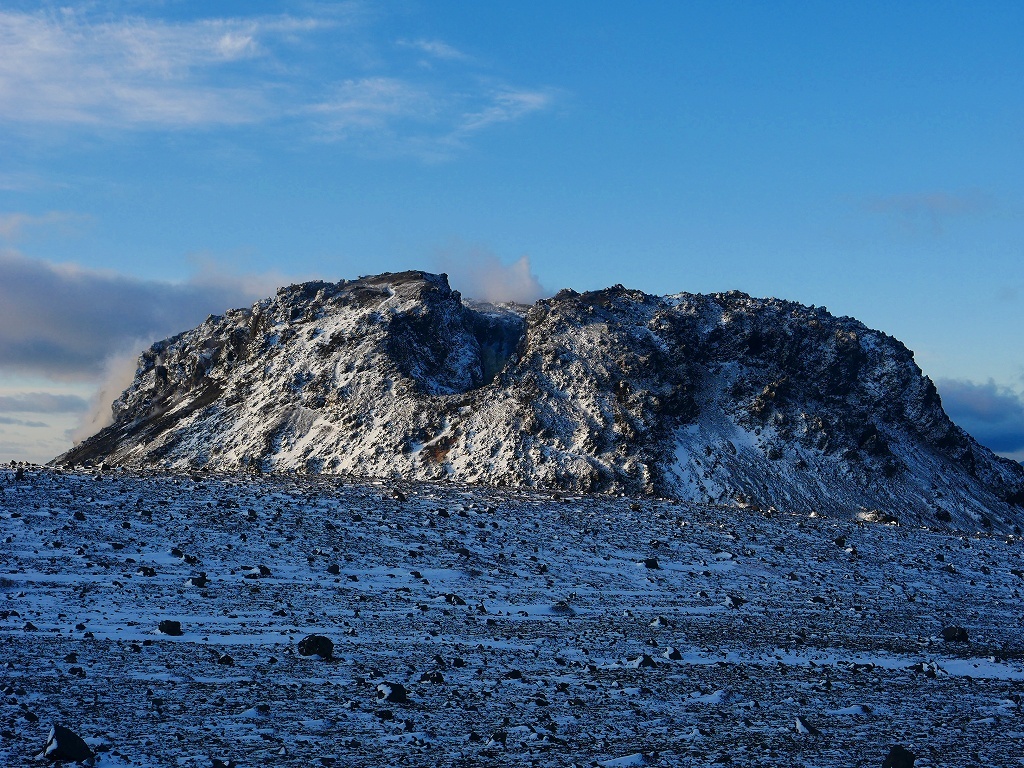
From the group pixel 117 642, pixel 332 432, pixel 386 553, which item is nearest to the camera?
pixel 117 642

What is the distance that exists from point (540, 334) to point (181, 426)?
29.9m

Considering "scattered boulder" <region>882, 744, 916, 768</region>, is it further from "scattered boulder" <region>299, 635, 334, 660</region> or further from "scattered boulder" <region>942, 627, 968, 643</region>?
"scattered boulder" <region>942, 627, 968, 643</region>

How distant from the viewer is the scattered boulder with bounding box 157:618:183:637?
19.4m

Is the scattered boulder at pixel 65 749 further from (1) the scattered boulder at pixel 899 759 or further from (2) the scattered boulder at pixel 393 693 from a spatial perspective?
(1) the scattered boulder at pixel 899 759

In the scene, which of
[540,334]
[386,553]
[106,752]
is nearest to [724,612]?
[386,553]

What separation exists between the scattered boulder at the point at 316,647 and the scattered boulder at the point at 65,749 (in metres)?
6.46

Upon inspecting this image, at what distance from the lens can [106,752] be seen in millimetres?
12875

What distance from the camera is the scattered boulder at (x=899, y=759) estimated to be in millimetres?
14164

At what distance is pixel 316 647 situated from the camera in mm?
18859

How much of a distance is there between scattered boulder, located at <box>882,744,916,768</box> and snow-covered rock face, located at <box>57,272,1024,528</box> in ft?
147

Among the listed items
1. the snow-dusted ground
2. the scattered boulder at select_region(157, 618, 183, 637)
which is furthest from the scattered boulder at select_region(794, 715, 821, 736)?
the scattered boulder at select_region(157, 618, 183, 637)

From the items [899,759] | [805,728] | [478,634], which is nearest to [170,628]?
[478,634]

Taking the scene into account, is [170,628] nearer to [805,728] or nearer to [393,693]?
[393,693]

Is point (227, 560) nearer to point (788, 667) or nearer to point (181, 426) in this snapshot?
point (788, 667)
